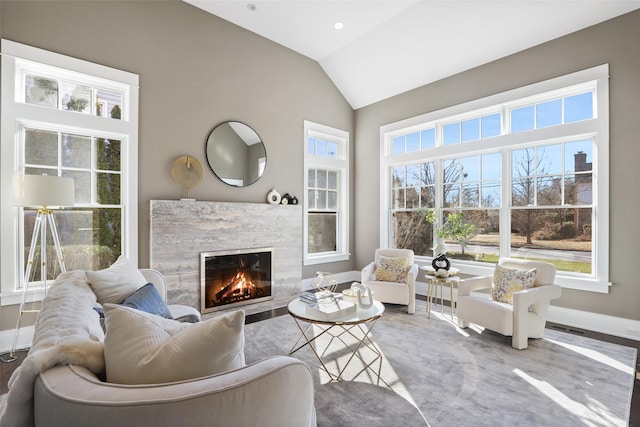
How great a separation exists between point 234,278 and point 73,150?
2.34 m

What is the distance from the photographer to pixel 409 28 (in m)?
4.34

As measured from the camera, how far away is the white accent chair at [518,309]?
2.99m

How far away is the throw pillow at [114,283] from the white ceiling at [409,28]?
3.56 m

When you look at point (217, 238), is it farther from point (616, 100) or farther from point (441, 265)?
point (616, 100)

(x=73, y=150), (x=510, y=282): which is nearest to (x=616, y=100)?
(x=510, y=282)

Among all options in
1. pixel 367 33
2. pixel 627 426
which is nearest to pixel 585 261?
pixel 627 426

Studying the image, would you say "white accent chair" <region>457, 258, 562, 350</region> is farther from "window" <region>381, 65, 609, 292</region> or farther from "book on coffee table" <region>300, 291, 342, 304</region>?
"book on coffee table" <region>300, 291, 342, 304</region>

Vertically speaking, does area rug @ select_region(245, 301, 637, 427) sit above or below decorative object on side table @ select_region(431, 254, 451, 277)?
below

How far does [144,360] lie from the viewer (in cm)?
100

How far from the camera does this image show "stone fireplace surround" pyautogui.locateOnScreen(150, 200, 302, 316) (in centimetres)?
367

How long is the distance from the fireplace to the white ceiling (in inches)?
128

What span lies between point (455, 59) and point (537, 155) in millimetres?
1763

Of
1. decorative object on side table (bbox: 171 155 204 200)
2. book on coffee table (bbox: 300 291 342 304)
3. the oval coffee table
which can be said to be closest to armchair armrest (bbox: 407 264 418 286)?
the oval coffee table

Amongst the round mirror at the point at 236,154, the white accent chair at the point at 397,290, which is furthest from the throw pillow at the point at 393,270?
the round mirror at the point at 236,154
